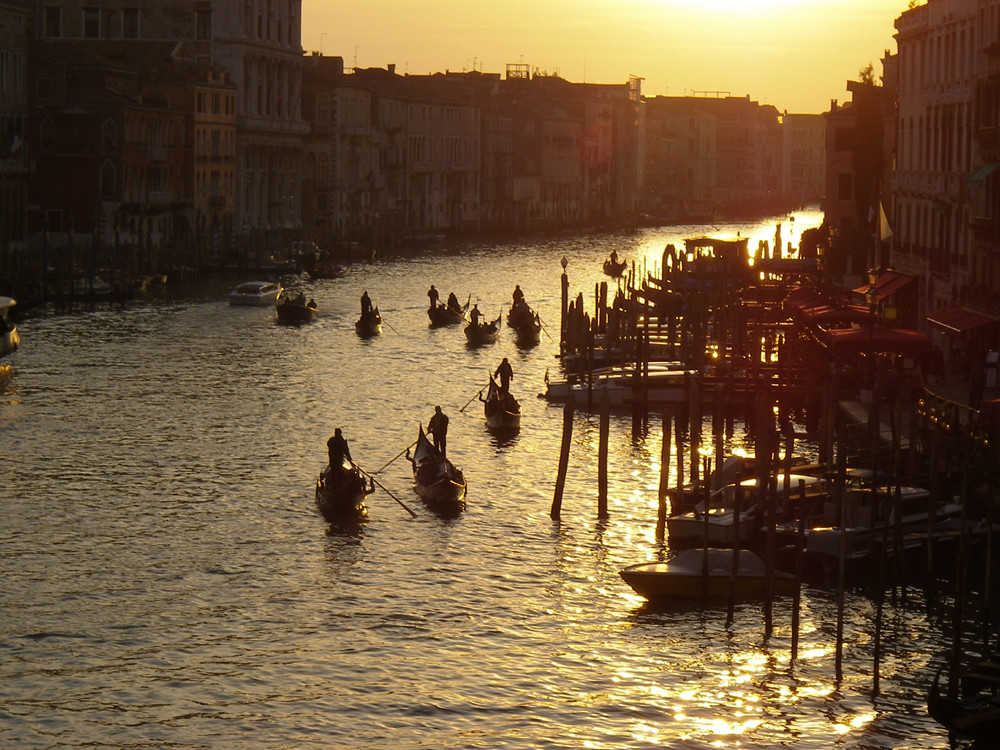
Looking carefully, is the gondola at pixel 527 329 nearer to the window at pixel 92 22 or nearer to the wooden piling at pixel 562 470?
the wooden piling at pixel 562 470

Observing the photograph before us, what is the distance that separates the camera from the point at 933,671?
2188 centimetres

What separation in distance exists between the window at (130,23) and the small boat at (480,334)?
44.9 m

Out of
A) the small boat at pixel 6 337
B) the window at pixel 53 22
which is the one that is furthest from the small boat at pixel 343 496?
the window at pixel 53 22

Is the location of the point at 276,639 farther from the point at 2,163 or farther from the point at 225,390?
the point at 2,163

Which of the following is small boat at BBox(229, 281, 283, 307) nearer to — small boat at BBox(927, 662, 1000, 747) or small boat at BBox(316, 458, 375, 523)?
small boat at BBox(316, 458, 375, 523)

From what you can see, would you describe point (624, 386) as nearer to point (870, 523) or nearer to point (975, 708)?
point (870, 523)

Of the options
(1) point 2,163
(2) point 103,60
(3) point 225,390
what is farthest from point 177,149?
(3) point 225,390

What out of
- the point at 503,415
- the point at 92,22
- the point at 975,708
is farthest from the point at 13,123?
the point at 975,708

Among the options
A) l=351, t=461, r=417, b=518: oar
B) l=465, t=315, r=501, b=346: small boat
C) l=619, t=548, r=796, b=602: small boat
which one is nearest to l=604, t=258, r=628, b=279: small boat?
l=465, t=315, r=501, b=346: small boat

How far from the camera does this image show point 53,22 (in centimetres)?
9662

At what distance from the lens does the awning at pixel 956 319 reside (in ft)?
118

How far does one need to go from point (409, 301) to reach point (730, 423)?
34898 millimetres

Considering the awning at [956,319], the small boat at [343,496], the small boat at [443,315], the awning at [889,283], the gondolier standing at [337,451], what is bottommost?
the small boat at [343,496]

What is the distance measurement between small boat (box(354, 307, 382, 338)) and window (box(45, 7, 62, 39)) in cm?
4545
